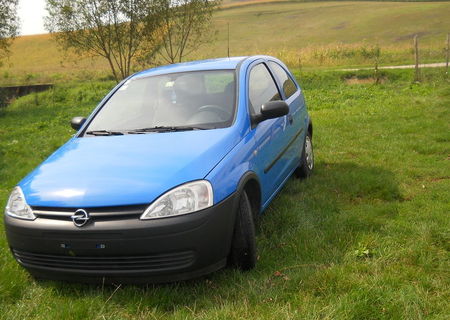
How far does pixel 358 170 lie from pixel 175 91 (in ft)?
9.27

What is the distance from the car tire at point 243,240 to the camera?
3261 mm

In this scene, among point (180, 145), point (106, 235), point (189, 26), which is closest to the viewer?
point (106, 235)

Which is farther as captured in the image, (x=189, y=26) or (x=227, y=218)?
(x=189, y=26)

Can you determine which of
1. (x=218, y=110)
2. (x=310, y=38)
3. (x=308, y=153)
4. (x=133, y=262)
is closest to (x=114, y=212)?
(x=133, y=262)

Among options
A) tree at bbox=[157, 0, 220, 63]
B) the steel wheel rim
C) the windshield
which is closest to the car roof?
the windshield

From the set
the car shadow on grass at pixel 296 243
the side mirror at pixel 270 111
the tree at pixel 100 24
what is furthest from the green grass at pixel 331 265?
the tree at pixel 100 24

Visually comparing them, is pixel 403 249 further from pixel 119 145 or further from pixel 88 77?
pixel 88 77

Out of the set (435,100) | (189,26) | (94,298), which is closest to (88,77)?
(189,26)

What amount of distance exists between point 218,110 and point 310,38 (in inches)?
2102

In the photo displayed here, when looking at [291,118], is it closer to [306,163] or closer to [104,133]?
[306,163]

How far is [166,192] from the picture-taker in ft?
9.50

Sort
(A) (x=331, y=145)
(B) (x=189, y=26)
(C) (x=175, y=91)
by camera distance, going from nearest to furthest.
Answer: (C) (x=175, y=91), (A) (x=331, y=145), (B) (x=189, y=26)

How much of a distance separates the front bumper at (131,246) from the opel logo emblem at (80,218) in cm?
3

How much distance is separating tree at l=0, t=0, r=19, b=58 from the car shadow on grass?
2326 centimetres
